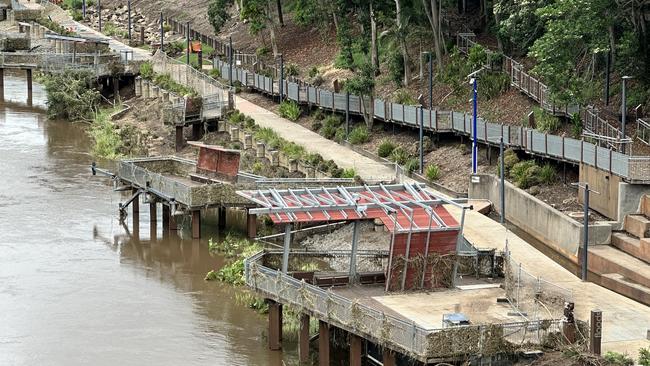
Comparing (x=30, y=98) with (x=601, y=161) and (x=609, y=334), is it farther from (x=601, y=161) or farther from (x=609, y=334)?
(x=609, y=334)

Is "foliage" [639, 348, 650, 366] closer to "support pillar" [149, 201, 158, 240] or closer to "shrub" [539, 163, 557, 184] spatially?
"shrub" [539, 163, 557, 184]

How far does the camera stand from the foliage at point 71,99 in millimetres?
109500

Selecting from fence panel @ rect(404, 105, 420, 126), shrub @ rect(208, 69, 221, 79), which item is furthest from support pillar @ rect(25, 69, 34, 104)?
fence panel @ rect(404, 105, 420, 126)

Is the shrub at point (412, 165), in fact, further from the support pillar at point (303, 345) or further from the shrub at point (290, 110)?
the support pillar at point (303, 345)

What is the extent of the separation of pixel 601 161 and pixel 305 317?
20.9 meters

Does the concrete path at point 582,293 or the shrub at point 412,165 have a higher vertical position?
the shrub at point 412,165

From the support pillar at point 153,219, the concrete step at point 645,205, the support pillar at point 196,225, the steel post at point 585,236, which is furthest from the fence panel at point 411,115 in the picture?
the steel post at point 585,236

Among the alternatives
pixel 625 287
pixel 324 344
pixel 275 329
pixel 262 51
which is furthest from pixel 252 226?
pixel 262 51

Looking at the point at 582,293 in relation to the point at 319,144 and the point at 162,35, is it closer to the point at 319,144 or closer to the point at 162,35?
the point at 319,144

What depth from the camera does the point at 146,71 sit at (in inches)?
4478

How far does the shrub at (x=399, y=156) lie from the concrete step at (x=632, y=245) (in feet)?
58.3

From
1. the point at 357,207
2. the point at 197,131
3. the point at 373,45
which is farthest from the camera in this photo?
the point at 197,131

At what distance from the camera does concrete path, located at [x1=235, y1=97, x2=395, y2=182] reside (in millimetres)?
80800

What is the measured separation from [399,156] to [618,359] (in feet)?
116
